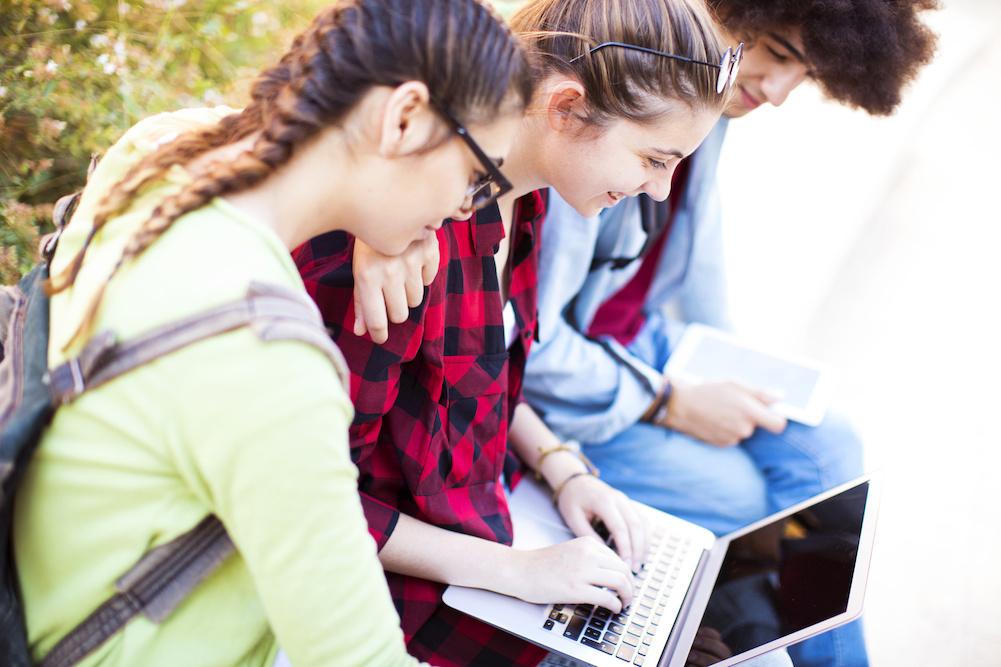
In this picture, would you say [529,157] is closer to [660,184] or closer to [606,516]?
[660,184]

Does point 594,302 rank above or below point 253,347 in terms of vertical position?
below

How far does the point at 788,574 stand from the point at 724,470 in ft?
1.66

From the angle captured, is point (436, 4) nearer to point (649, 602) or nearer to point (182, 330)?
point (182, 330)

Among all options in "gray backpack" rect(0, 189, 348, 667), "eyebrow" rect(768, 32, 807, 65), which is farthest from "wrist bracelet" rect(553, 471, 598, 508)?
"eyebrow" rect(768, 32, 807, 65)

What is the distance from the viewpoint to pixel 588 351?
1.58 m

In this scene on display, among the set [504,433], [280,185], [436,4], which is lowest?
[504,433]

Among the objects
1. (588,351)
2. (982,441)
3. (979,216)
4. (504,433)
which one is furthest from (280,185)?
(979,216)

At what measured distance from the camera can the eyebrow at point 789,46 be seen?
1.53 metres

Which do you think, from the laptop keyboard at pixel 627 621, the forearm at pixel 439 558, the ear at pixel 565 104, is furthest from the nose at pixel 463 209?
the laptop keyboard at pixel 627 621

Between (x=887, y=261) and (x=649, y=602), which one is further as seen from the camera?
(x=887, y=261)

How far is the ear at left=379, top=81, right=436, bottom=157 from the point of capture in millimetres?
658

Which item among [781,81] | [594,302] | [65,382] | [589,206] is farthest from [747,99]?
[65,382]

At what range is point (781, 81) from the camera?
1.54 meters

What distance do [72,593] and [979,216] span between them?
4.13 metres
